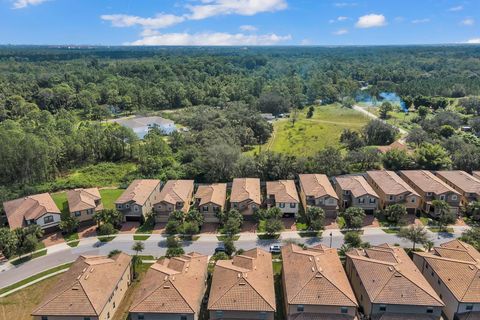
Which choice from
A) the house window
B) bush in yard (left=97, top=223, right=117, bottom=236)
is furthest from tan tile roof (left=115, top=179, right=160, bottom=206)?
the house window

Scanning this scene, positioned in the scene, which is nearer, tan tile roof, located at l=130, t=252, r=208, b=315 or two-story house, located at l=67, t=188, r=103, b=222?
tan tile roof, located at l=130, t=252, r=208, b=315

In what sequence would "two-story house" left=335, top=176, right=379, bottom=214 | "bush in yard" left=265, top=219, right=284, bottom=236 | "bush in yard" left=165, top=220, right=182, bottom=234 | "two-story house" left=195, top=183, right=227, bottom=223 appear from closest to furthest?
"bush in yard" left=265, top=219, right=284, bottom=236 < "bush in yard" left=165, top=220, right=182, bottom=234 < "two-story house" left=195, top=183, right=227, bottom=223 < "two-story house" left=335, top=176, right=379, bottom=214

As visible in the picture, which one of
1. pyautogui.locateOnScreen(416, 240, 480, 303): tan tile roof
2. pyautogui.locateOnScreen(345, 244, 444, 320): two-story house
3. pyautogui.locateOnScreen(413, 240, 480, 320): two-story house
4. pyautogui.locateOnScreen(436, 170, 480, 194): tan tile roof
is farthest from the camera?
pyautogui.locateOnScreen(436, 170, 480, 194): tan tile roof

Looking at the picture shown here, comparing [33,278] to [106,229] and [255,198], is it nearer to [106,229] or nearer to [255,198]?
[106,229]

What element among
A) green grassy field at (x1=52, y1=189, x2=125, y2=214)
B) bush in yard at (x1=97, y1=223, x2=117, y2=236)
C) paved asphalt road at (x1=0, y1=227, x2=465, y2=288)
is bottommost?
paved asphalt road at (x1=0, y1=227, x2=465, y2=288)

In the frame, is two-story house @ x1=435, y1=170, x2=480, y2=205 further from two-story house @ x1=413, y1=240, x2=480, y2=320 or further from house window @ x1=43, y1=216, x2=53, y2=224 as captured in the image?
house window @ x1=43, y1=216, x2=53, y2=224

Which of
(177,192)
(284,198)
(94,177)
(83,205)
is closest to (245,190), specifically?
(284,198)

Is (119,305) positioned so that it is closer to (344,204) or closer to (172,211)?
(172,211)
